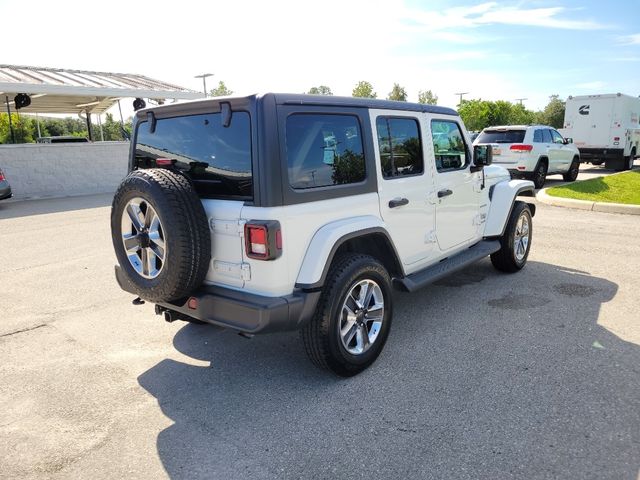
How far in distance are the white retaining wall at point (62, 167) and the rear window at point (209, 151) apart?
44.6 feet

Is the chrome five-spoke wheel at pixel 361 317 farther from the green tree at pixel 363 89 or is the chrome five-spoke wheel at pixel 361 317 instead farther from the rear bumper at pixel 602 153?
the green tree at pixel 363 89

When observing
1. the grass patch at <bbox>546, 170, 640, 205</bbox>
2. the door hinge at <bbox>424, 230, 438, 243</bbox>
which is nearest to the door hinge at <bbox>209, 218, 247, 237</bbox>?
the door hinge at <bbox>424, 230, 438, 243</bbox>

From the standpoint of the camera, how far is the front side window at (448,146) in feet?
14.4

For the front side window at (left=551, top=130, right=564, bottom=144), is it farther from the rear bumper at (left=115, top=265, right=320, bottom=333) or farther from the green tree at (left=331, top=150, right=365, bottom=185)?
the rear bumper at (left=115, top=265, right=320, bottom=333)

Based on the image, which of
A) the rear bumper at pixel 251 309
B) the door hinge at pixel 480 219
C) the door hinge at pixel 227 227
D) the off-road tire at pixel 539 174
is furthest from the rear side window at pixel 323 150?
the off-road tire at pixel 539 174

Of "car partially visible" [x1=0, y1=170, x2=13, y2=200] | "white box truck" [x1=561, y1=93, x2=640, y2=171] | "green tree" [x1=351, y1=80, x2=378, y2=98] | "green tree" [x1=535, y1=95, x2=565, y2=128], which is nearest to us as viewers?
"car partially visible" [x1=0, y1=170, x2=13, y2=200]

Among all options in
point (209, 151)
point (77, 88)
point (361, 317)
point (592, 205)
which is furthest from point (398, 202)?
point (77, 88)

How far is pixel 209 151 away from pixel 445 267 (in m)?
2.41

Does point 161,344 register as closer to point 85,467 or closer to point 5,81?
point 85,467

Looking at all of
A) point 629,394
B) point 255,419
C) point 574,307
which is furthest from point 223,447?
point 574,307

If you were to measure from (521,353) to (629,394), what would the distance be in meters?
0.76

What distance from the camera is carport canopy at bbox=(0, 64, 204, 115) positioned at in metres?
15.4

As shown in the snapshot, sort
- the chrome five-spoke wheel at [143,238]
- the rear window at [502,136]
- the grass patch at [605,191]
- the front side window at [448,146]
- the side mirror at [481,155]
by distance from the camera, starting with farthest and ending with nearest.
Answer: the rear window at [502,136] < the grass patch at [605,191] < the side mirror at [481,155] < the front side window at [448,146] < the chrome five-spoke wheel at [143,238]

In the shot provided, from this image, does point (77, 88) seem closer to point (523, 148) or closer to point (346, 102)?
point (523, 148)
